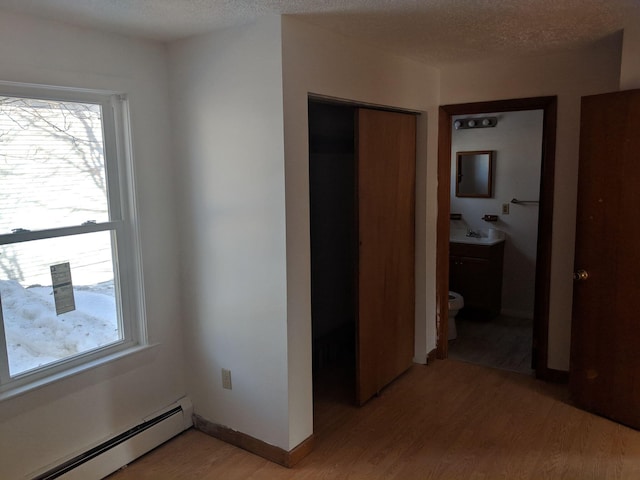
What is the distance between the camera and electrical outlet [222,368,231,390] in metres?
2.80

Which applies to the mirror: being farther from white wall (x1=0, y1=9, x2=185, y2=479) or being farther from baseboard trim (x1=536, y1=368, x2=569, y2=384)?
white wall (x1=0, y1=9, x2=185, y2=479)

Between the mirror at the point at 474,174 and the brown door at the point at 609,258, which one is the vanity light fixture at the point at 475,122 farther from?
the brown door at the point at 609,258

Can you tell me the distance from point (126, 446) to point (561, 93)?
3.33 metres

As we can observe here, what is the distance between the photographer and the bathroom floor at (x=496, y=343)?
3.88 m

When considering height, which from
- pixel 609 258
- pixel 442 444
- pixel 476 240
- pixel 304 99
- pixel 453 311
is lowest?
pixel 442 444

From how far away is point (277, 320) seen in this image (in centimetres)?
255

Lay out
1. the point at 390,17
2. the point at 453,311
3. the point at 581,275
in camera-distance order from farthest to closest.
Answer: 1. the point at 453,311
2. the point at 581,275
3. the point at 390,17

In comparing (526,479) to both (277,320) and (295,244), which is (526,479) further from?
(295,244)

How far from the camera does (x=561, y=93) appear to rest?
3.29 metres

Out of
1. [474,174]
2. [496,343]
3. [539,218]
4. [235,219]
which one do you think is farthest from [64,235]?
[474,174]

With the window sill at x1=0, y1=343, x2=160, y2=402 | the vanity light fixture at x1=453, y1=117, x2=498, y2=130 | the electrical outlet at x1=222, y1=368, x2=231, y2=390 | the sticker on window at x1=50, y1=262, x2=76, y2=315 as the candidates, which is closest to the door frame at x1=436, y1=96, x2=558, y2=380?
the vanity light fixture at x1=453, y1=117, x2=498, y2=130

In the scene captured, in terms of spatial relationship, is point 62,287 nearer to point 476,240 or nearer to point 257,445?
point 257,445

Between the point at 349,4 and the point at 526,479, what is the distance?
2.36 metres

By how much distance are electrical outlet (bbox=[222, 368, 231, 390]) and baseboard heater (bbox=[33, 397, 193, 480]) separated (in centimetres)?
34
